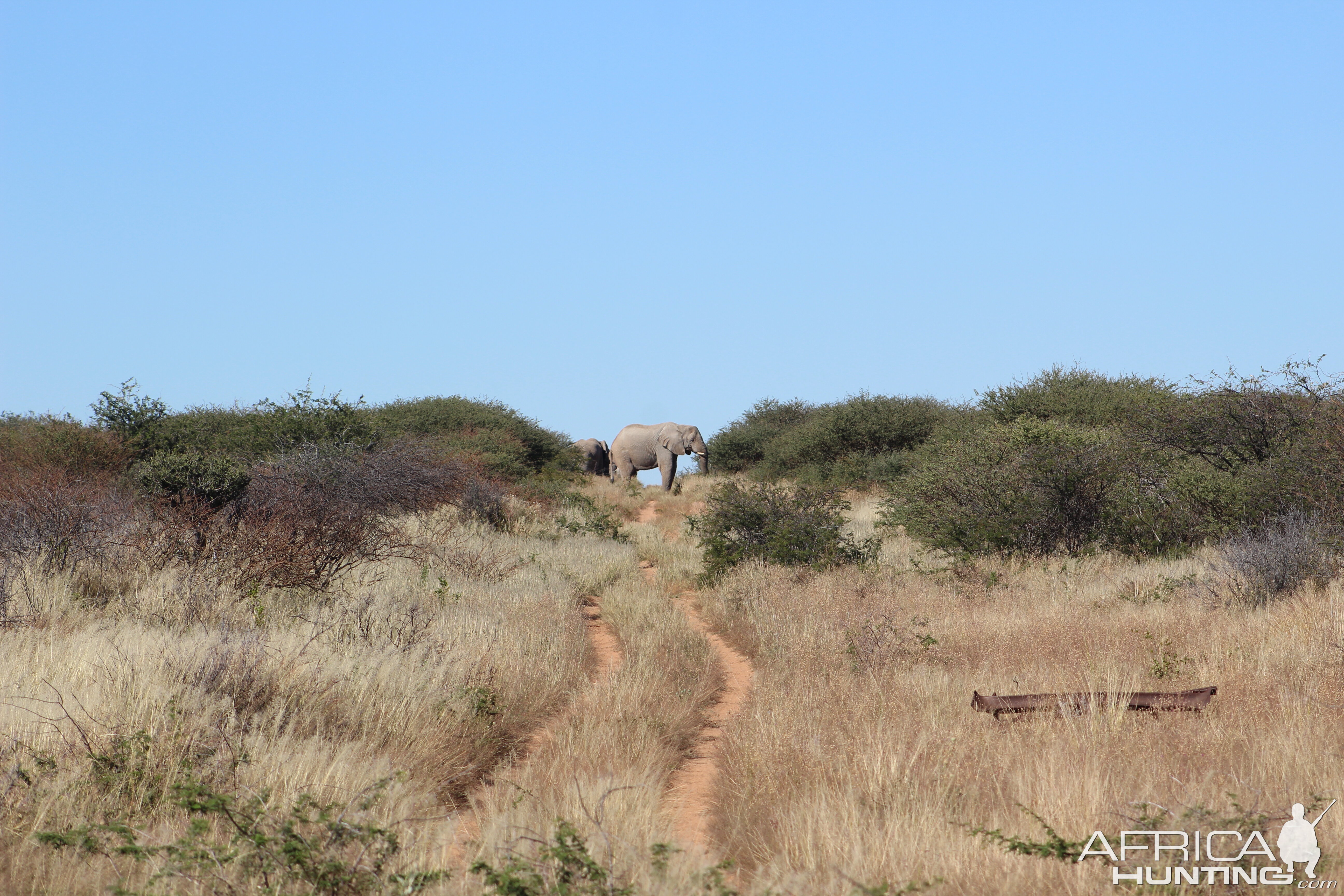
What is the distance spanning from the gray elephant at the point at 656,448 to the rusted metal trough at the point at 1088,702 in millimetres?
33603

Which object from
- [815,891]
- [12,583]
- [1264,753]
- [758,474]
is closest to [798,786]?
[815,891]

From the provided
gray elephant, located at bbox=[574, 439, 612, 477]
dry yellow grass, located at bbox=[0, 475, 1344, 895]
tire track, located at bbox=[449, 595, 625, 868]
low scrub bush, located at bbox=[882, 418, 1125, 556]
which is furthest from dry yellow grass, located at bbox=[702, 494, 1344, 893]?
gray elephant, located at bbox=[574, 439, 612, 477]

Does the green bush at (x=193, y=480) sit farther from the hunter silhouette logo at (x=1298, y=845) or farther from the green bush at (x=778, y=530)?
the hunter silhouette logo at (x=1298, y=845)

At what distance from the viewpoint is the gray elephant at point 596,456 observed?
49469 millimetres

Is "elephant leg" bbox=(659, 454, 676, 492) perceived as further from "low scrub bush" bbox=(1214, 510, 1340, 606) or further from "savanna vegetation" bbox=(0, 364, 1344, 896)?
"low scrub bush" bbox=(1214, 510, 1340, 606)

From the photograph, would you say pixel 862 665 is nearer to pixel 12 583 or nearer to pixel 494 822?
pixel 494 822

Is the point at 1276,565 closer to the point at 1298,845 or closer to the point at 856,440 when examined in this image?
the point at 1298,845

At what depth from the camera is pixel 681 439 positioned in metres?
42.1

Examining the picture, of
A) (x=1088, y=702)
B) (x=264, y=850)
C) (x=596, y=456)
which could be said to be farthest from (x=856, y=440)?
(x=264, y=850)

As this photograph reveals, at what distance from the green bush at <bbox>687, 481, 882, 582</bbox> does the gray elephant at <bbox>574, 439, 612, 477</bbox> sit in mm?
31294

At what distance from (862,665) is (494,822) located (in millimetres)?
4744

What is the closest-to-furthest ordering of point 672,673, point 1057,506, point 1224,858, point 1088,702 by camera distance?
point 1224,858 < point 1088,702 < point 672,673 < point 1057,506

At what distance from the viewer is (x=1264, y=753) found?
5887 millimetres

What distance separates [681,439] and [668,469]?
1.37 meters
